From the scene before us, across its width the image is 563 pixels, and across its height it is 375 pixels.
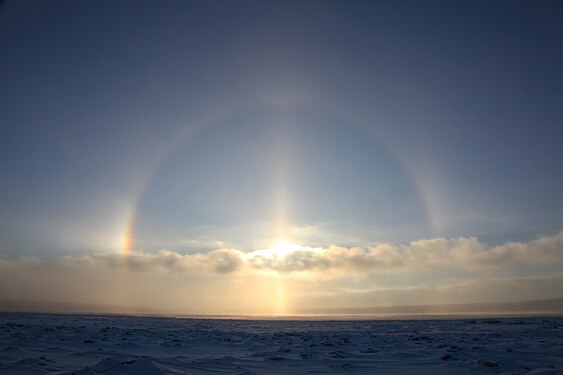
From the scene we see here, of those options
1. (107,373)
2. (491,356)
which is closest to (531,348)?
(491,356)

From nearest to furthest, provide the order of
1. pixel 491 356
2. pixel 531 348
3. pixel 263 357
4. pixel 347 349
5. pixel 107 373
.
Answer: pixel 107 373 → pixel 491 356 → pixel 263 357 → pixel 531 348 → pixel 347 349

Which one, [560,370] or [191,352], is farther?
[191,352]

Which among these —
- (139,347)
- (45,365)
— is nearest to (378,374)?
(45,365)

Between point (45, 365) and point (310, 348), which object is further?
point (310, 348)

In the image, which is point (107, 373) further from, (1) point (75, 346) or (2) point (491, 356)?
(2) point (491, 356)

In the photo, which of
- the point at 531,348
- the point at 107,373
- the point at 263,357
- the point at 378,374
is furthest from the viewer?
the point at 531,348

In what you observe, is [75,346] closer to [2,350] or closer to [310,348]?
[2,350]

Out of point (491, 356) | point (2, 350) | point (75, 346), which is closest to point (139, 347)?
point (75, 346)

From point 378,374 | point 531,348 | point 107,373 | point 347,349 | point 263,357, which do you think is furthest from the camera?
point 347,349

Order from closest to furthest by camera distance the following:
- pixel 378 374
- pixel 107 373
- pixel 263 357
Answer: pixel 107 373 < pixel 378 374 < pixel 263 357
